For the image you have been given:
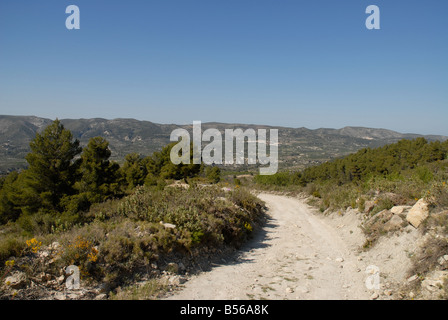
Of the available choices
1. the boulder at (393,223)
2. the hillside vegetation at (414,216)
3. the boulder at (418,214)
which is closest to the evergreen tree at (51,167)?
the hillside vegetation at (414,216)

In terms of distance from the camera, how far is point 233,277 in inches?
264

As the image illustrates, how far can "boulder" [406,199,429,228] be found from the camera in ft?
23.9

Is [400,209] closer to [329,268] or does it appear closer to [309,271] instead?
[329,268]

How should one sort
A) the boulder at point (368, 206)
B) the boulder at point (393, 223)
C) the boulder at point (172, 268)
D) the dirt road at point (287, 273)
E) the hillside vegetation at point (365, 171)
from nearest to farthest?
the dirt road at point (287, 273) < the boulder at point (172, 268) < the boulder at point (393, 223) < the boulder at point (368, 206) < the hillside vegetation at point (365, 171)

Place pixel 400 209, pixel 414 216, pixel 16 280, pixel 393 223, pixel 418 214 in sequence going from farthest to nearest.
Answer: pixel 400 209 → pixel 393 223 → pixel 414 216 → pixel 418 214 → pixel 16 280

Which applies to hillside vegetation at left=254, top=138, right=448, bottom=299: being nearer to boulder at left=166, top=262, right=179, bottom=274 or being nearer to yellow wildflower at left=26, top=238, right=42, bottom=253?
boulder at left=166, top=262, right=179, bottom=274

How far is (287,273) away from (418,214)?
4.24 meters

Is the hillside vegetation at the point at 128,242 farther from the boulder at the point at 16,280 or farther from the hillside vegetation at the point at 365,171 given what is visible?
the hillside vegetation at the point at 365,171

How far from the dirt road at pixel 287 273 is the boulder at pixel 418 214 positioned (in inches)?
80.2

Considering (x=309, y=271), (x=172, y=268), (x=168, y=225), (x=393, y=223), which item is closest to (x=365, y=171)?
(x=393, y=223)

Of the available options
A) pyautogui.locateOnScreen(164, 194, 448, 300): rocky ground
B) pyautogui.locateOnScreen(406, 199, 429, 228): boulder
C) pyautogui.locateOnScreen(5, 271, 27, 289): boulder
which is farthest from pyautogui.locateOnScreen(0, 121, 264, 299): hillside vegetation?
pyautogui.locateOnScreen(406, 199, 429, 228): boulder

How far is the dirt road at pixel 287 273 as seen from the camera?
571 centimetres

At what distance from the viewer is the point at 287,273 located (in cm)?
706
